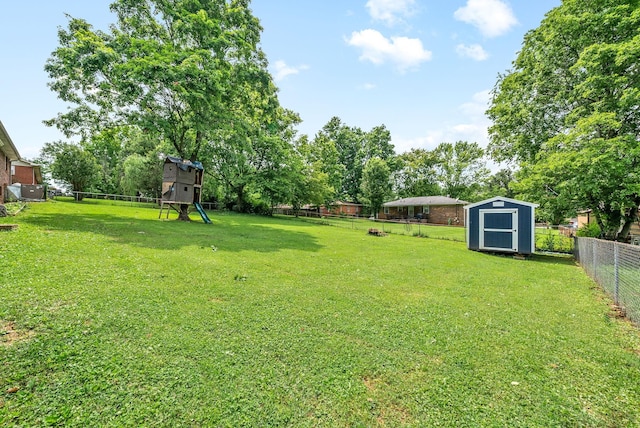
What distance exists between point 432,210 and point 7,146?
36.6m

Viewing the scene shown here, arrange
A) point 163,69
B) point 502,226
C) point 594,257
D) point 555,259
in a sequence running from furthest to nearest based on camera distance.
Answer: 1. point 502,226
2. point 555,259
3. point 163,69
4. point 594,257

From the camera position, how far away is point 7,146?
15.3 meters

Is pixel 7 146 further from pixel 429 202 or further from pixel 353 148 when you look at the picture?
pixel 353 148

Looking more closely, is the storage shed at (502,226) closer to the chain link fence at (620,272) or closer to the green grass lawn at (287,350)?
the chain link fence at (620,272)

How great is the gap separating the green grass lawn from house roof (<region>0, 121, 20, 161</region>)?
10886 millimetres

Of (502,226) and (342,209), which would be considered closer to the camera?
(502,226)

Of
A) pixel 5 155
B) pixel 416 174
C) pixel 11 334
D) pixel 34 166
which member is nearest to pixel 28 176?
pixel 34 166

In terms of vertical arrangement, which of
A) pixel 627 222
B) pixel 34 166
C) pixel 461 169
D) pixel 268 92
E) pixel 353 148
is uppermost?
pixel 353 148

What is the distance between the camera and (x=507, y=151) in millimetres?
16984

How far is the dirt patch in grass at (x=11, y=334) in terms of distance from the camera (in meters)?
2.84

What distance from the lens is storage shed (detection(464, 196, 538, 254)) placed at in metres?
11.8

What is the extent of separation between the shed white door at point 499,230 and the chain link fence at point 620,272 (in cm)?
408

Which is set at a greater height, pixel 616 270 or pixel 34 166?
pixel 34 166

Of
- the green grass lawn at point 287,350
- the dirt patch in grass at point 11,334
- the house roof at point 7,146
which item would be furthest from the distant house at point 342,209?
the dirt patch in grass at point 11,334
